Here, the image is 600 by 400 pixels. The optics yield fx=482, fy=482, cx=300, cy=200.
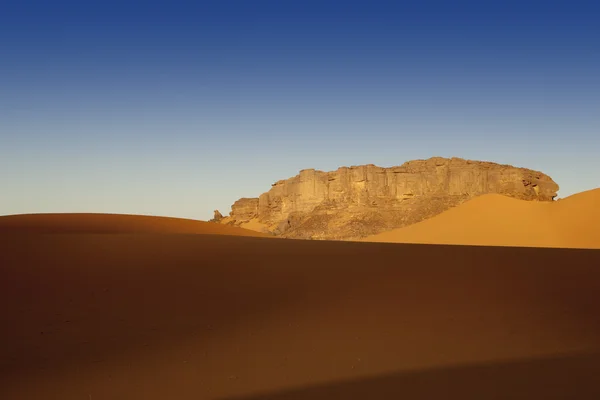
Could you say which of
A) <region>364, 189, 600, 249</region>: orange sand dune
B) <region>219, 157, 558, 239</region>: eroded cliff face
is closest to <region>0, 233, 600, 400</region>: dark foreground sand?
<region>364, 189, 600, 249</region>: orange sand dune

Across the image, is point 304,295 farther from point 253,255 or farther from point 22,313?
point 22,313

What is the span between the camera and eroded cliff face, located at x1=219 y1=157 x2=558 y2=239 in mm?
75062

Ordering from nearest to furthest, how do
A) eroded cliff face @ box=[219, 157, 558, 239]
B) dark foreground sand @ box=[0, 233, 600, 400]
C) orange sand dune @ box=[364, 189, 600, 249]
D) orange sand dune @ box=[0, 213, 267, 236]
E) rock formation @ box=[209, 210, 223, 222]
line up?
dark foreground sand @ box=[0, 233, 600, 400] → orange sand dune @ box=[0, 213, 267, 236] → orange sand dune @ box=[364, 189, 600, 249] → eroded cliff face @ box=[219, 157, 558, 239] → rock formation @ box=[209, 210, 223, 222]

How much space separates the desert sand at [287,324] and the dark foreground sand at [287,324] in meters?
0.03

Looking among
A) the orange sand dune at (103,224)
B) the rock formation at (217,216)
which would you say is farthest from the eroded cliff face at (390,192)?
the orange sand dune at (103,224)

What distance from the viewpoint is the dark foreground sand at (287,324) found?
500 cm

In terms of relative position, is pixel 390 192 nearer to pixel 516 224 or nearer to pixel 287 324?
pixel 516 224

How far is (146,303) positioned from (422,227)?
111ft

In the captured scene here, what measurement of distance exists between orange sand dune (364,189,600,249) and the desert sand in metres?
19.8

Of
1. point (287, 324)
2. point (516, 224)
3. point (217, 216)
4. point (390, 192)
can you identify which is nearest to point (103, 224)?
point (287, 324)

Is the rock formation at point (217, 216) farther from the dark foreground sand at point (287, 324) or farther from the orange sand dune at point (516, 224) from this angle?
the dark foreground sand at point (287, 324)

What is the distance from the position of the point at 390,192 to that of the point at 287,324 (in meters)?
91.0

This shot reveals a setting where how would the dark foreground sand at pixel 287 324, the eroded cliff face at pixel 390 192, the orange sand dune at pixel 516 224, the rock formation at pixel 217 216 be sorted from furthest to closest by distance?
the rock formation at pixel 217 216, the eroded cliff face at pixel 390 192, the orange sand dune at pixel 516 224, the dark foreground sand at pixel 287 324

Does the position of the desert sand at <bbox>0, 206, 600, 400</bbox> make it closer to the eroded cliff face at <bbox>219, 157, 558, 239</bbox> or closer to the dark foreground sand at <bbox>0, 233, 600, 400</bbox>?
the dark foreground sand at <bbox>0, 233, 600, 400</bbox>
